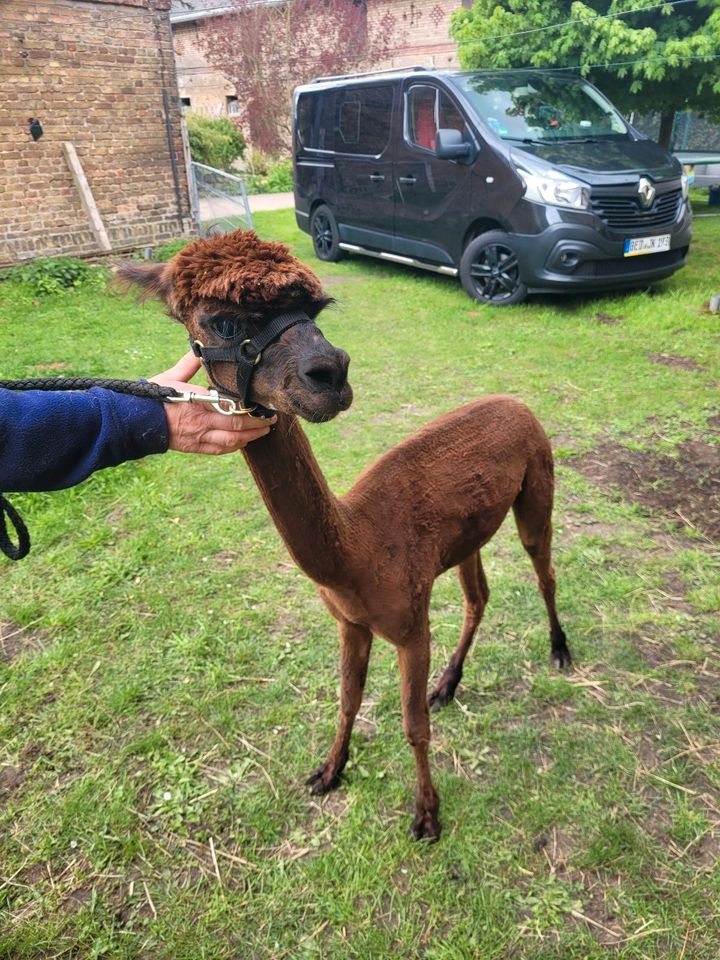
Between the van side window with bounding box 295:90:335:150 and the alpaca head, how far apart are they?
9905 mm

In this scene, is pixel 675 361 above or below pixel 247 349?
below

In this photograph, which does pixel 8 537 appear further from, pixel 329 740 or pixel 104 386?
pixel 329 740

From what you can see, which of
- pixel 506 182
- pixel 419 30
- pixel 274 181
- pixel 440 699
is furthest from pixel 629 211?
pixel 419 30

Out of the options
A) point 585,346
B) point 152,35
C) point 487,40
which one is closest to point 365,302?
point 585,346

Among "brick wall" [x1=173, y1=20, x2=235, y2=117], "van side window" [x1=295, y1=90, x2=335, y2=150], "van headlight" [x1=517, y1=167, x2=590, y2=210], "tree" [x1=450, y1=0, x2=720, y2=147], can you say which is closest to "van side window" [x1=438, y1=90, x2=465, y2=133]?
"van headlight" [x1=517, y1=167, x2=590, y2=210]

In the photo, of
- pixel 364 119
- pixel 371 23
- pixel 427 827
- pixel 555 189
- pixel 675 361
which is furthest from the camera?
pixel 371 23

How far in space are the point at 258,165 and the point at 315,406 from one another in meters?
25.4

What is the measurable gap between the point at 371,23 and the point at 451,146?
858 inches

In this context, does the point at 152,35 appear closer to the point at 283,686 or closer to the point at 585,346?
the point at 585,346

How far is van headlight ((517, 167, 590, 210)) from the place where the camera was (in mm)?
7062

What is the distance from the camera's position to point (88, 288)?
32.0 ft

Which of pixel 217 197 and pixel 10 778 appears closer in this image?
pixel 10 778

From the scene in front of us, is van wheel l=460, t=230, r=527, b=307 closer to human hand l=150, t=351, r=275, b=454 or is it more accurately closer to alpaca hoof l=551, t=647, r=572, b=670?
alpaca hoof l=551, t=647, r=572, b=670

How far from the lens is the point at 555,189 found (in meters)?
7.14
